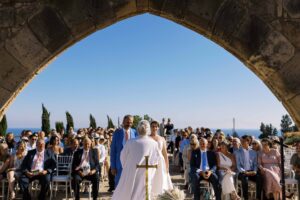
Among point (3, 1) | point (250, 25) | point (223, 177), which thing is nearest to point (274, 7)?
point (250, 25)

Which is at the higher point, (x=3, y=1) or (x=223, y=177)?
(x=3, y=1)

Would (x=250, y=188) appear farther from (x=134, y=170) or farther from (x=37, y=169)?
(x=37, y=169)

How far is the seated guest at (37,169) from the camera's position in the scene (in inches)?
270

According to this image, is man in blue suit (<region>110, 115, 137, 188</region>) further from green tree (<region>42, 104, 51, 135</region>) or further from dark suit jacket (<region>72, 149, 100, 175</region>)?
green tree (<region>42, 104, 51, 135</region>)

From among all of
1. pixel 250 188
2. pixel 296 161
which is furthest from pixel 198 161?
pixel 296 161

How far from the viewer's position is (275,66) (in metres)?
3.91

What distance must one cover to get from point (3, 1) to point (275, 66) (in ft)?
10.7

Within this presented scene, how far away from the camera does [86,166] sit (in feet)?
24.1

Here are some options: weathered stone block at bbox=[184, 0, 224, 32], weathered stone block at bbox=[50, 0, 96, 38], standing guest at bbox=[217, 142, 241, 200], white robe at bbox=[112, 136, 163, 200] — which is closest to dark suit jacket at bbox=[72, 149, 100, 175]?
standing guest at bbox=[217, 142, 241, 200]

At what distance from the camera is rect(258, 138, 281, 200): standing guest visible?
682cm

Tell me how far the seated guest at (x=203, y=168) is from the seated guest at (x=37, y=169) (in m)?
3.05

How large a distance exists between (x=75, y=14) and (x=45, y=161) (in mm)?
4395

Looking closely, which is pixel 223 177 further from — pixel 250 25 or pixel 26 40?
pixel 26 40

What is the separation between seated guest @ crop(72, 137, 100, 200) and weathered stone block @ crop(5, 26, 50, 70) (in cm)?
389
